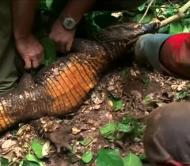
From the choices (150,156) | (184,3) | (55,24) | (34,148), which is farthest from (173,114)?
(184,3)

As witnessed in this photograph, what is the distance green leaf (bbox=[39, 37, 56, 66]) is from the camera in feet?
5.99

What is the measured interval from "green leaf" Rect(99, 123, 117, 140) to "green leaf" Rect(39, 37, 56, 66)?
0.37 m

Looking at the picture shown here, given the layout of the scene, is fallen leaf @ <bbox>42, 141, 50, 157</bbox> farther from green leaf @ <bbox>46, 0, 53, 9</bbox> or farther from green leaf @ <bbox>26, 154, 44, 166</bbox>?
green leaf @ <bbox>46, 0, 53, 9</bbox>

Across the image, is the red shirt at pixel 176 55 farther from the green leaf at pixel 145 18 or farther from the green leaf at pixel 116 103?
the green leaf at pixel 145 18

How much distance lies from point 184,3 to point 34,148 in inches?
44.6

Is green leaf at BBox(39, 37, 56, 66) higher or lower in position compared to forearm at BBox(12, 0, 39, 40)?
lower

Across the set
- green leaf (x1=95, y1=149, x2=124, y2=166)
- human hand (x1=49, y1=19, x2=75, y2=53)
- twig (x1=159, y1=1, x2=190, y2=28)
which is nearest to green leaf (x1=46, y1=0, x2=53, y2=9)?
human hand (x1=49, y1=19, x2=75, y2=53)

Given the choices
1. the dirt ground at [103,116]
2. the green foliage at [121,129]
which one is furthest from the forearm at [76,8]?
the green foliage at [121,129]

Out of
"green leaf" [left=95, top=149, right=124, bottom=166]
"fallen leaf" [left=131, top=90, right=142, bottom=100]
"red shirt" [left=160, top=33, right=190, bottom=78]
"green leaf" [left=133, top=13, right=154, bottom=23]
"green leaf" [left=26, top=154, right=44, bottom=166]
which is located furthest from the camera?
"green leaf" [left=133, top=13, right=154, bottom=23]

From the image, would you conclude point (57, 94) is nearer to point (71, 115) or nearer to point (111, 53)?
point (71, 115)

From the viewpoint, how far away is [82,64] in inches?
73.4

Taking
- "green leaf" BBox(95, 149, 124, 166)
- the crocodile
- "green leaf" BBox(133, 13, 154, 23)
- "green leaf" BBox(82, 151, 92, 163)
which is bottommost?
"green leaf" BBox(82, 151, 92, 163)

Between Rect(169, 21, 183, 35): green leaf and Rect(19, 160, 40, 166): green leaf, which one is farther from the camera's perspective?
Rect(169, 21, 183, 35): green leaf

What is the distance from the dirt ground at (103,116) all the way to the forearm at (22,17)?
0.36 metres
